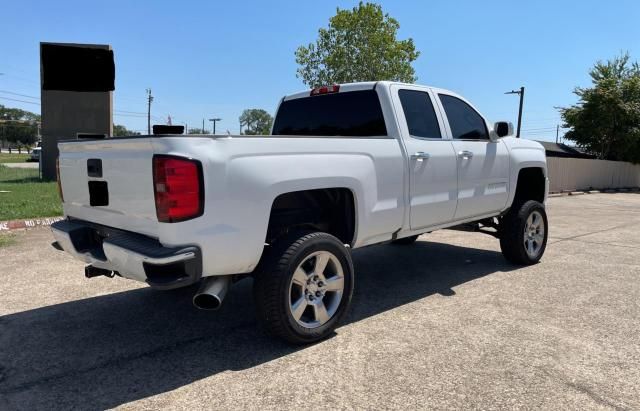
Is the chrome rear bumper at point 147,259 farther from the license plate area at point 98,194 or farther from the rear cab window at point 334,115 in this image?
the rear cab window at point 334,115

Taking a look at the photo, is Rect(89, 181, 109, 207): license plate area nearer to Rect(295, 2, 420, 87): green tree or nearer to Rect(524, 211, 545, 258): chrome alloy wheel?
Rect(524, 211, 545, 258): chrome alloy wheel

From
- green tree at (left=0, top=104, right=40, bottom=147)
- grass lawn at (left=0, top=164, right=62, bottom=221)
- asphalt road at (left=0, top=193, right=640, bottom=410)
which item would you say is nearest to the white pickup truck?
asphalt road at (left=0, top=193, right=640, bottom=410)

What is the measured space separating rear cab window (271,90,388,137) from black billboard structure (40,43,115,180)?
41.8ft

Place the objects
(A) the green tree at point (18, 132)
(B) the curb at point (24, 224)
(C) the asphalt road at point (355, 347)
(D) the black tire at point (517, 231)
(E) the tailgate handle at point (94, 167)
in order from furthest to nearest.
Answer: (A) the green tree at point (18, 132), (B) the curb at point (24, 224), (D) the black tire at point (517, 231), (E) the tailgate handle at point (94, 167), (C) the asphalt road at point (355, 347)

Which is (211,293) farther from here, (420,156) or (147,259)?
(420,156)

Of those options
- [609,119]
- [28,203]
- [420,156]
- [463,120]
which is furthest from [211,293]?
[609,119]

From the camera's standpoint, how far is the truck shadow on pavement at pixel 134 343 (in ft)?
9.77

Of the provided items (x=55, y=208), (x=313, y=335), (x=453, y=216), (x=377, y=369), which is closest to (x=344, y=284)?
(x=313, y=335)

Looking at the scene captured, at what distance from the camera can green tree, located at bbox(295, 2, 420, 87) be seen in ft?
81.5

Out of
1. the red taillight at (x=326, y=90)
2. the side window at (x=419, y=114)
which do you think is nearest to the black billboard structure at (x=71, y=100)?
the red taillight at (x=326, y=90)

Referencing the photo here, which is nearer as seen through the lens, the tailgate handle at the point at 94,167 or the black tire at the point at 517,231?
the tailgate handle at the point at 94,167

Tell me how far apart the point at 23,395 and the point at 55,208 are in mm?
7172

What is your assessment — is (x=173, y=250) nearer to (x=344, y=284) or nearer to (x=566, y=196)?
(x=344, y=284)

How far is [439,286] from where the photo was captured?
5.27m
